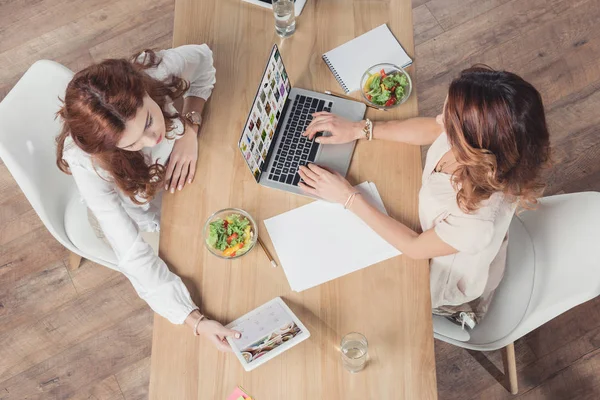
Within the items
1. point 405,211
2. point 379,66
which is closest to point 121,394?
point 405,211

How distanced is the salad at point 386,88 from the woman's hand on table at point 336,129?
0.12 metres

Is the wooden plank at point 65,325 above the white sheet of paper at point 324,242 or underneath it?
underneath

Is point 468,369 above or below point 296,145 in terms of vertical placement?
below

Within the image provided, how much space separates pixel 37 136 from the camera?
163 cm

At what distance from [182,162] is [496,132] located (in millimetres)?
855

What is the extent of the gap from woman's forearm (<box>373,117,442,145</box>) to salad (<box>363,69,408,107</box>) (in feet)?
0.30

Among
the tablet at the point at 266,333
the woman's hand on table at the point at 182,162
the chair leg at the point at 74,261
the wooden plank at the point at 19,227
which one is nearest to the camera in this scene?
the tablet at the point at 266,333

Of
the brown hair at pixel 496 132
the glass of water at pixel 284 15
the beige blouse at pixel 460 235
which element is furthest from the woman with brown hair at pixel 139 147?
the brown hair at pixel 496 132

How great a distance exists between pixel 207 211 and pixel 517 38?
1.97 meters

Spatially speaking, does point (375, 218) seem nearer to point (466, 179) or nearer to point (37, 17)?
point (466, 179)

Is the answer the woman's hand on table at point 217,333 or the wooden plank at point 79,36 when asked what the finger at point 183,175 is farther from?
the wooden plank at point 79,36

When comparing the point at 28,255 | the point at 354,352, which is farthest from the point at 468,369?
the point at 28,255

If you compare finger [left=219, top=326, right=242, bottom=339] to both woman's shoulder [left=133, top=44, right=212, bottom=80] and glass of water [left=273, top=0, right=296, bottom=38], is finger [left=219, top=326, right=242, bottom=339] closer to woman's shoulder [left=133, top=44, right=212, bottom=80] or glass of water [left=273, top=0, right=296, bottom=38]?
woman's shoulder [left=133, top=44, right=212, bottom=80]

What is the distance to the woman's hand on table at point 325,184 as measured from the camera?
1.55 m
